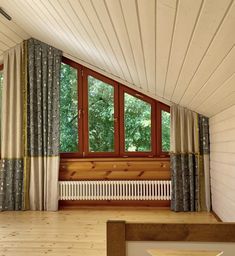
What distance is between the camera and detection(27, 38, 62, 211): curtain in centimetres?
530

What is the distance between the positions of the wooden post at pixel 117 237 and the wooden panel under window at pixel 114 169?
429 centimetres

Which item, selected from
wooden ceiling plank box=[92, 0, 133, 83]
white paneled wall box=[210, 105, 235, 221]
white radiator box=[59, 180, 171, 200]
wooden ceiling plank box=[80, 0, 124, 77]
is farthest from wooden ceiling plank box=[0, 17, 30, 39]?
white paneled wall box=[210, 105, 235, 221]

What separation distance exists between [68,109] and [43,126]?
0.50 metres

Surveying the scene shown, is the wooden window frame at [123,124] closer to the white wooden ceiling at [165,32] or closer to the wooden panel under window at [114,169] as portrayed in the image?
the wooden panel under window at [114,169]

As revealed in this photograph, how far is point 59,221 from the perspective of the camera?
4.62m

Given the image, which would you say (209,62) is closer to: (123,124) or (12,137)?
(123,124)

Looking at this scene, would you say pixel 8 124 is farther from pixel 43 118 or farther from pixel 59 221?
pixel 59 221

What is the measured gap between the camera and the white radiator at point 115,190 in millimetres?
5270

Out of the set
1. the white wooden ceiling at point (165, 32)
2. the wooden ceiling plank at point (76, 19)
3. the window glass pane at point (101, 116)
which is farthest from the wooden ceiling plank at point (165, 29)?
the window glass pane at point (101, 116)

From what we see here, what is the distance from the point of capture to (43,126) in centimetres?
535

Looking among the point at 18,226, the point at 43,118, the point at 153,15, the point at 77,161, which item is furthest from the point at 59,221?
the point at 153,15

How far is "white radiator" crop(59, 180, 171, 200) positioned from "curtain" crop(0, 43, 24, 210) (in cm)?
67

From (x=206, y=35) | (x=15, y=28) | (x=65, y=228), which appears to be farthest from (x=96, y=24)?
(x=15, y=28)

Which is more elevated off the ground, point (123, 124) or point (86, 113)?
point (86, 113)
